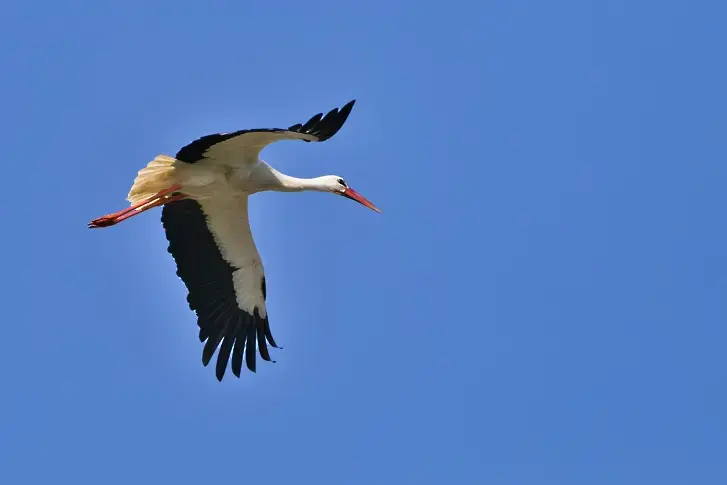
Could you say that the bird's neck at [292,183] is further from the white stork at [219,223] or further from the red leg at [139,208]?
the red leg at [139,208]

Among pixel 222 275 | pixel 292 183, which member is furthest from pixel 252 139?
pixel 222 275

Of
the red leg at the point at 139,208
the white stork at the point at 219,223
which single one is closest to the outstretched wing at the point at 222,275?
the white stork at the point at 219,223

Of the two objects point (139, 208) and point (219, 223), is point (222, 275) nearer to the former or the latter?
point (219, 223)

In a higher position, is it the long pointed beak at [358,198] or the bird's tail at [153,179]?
the long pointed beak at [358,198]

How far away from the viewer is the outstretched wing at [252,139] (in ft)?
37.2

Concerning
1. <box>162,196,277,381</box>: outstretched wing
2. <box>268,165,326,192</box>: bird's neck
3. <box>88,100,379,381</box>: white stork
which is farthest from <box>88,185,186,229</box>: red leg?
<box>268,165,326,192</box>: bird's neck

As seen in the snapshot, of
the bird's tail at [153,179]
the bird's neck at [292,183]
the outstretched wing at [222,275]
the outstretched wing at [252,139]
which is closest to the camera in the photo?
the outstretched wing at [252,139]

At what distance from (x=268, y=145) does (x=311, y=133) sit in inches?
21.9

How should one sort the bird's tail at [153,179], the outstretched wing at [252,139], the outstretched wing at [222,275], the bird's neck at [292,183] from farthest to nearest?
1. the outstretched wing at [222,275]
2. the bird's neck at [292,183]
3. the bird's tail at [153,179]
4. the outstretched wing at [252,139]

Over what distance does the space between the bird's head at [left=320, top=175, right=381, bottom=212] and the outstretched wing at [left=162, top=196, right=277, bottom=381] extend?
2.77ft

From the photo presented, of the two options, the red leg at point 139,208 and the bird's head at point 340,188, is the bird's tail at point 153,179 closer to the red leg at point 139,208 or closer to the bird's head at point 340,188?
the red leg at point 139,208

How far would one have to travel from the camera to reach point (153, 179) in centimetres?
1225

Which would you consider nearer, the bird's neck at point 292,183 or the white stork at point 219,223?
the white stork at point 219,223

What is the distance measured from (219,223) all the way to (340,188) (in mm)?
1223
